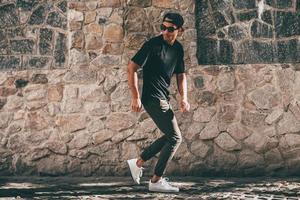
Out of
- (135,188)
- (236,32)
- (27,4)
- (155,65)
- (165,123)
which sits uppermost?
(27,4)

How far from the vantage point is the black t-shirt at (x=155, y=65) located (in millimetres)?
5770

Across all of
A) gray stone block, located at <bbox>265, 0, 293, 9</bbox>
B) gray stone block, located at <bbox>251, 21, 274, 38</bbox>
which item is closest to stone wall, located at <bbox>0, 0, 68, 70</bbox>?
gray stone block, located at <bbox>251, 21, 274, 38</bbox>

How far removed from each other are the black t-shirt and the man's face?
0.18 feet

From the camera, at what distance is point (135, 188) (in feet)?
20.3

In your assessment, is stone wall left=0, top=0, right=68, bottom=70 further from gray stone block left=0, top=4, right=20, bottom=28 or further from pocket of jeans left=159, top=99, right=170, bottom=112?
pocket of jeans left=159, top=99, right=170, bottom=112

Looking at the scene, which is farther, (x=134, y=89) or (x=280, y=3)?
(x=280, y=3)

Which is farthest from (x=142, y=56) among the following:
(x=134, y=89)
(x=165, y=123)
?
(x=165, y=123)

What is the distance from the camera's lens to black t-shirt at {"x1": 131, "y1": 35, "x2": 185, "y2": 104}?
5770 millimetres

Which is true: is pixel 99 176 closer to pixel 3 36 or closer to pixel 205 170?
pixel 205 170

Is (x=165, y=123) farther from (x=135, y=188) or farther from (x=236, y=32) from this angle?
(x=236, y=32)

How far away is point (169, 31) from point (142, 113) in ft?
4.97

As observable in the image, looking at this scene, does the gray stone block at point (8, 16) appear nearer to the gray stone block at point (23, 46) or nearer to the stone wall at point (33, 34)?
the stone wall at point (33, 34)

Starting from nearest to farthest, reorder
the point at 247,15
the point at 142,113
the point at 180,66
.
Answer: the point at 180,66 < the point at 142,113 < the point at 247,15

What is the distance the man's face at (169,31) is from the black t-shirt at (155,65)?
0.18 ft
